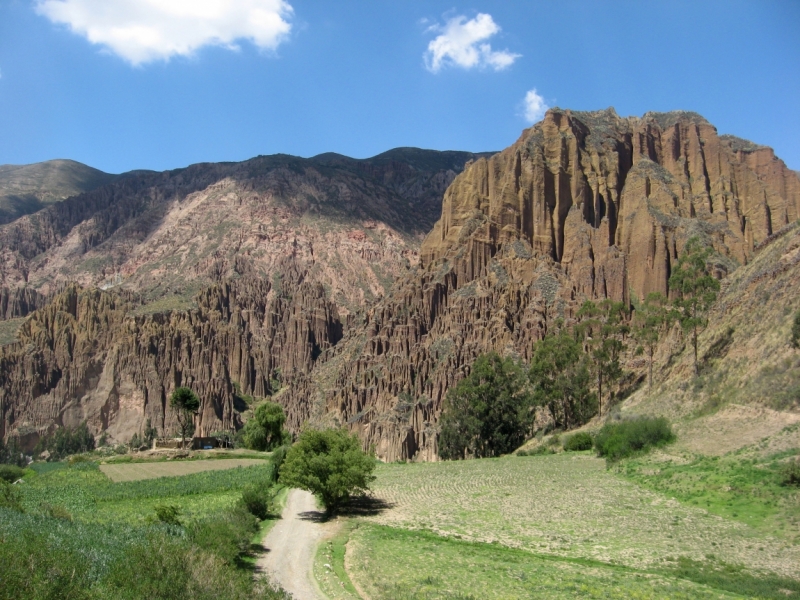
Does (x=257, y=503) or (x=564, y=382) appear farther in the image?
(x=564, y=382)

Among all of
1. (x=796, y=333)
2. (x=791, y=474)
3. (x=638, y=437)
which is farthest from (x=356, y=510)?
(x=796, y=333)

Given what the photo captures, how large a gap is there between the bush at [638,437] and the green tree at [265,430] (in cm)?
5368

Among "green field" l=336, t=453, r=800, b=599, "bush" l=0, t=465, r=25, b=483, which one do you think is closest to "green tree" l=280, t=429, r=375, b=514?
"green field" l=336, t=453, r=800, b=599

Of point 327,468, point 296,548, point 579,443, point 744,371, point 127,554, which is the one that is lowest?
point 296,548

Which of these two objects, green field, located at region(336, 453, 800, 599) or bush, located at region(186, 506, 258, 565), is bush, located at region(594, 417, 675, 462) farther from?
bush, located at region(186, 506, 258, 565)

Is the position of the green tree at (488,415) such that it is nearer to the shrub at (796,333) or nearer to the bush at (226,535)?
the shrub at (796,333)

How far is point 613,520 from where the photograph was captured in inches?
1292

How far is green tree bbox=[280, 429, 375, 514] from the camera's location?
1495 inches

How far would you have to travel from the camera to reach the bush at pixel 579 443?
59.8 m

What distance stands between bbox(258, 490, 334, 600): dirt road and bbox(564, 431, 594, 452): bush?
24.8 meters

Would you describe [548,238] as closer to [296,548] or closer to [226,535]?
[296,548]

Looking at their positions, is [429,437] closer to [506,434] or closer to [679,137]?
[506,434]

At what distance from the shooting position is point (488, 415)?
76438 millimetres

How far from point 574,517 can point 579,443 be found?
2656 cm
